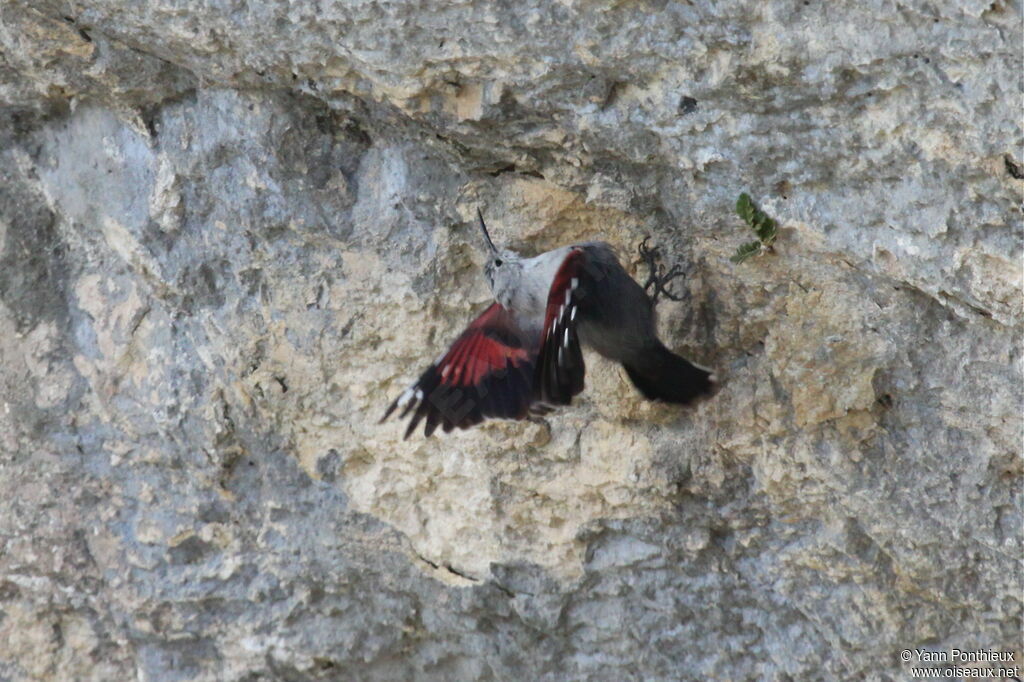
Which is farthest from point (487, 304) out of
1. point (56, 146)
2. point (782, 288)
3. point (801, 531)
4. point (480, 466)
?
point (56, 146)

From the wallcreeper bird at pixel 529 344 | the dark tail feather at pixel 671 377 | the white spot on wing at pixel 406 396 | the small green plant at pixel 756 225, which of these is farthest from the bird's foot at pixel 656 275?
the white spot on wing at pixel 406 396

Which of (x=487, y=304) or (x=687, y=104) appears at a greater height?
(x=687, y=104)

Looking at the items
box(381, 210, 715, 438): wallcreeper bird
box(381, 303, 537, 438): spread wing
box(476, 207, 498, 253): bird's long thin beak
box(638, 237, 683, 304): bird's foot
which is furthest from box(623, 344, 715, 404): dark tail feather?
box(476, 207, 498, 253): bird's long thin beak

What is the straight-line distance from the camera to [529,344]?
228 centimetres

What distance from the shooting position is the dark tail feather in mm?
2270

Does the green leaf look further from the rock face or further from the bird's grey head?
the bird's grey head

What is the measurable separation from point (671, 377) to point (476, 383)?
41 cm

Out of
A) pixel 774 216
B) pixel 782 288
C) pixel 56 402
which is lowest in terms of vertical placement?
pixel 56 402

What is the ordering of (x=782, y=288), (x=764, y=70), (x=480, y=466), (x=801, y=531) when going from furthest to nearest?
(x=480, y=466) → (x=801, y=531) → (x=782, y=288) → (x=764, y=70)

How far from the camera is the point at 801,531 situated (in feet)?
7.59

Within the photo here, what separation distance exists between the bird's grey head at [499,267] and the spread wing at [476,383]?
63mm

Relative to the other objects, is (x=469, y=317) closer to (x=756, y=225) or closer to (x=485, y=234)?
(x=485, y=234)

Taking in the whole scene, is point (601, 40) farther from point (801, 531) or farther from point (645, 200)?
point (801, 531)

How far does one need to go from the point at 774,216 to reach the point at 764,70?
305mm
